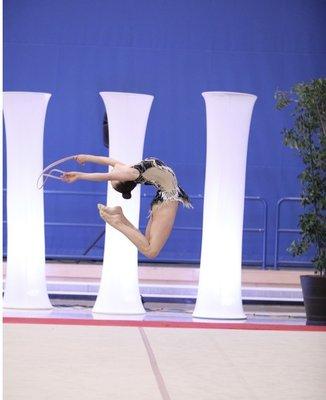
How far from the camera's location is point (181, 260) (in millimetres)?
12047

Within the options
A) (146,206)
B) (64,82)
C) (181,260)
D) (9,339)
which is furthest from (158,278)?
(9,339)

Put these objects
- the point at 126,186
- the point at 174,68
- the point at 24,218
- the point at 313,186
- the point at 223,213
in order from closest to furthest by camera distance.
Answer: the point at 126,186, the point at 223,213, the point at 24,218, the point at 313,186, the point at 174,68

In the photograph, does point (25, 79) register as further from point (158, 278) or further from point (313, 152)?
point (313, 152)

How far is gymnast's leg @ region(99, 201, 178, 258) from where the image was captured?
6.18 metres

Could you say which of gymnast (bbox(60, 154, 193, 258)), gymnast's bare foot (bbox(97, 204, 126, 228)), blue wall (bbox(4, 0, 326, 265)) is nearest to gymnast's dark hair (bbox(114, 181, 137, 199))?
gymnast (bbox(60, 154, 193, 258))

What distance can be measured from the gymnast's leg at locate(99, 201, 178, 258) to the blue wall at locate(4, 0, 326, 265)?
22.0 ft

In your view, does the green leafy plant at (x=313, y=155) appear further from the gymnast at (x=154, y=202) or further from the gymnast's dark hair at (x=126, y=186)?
the gymnast's dark hair at (x=126, y=186)

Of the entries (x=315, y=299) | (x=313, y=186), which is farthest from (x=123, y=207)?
(x=315, y=299)

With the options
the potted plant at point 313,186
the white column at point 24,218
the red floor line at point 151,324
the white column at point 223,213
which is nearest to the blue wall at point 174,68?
the potted plant at point 313,186

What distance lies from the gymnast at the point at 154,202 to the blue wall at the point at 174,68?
670cm

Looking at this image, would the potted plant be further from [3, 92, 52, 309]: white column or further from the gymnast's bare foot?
the gymnast's bare foot

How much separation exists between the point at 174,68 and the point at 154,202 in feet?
23.2

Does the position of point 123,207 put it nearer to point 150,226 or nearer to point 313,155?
point 150,226

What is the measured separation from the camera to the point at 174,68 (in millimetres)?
13195
